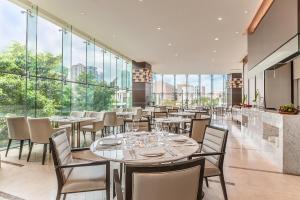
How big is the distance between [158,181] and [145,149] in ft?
3.17

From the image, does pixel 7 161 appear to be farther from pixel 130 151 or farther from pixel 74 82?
pixel 74 82

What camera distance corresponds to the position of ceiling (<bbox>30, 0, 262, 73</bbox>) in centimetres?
575

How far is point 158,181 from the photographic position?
1248mm

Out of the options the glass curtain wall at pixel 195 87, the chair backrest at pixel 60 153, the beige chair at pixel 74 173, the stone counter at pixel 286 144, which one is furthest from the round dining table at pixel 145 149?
the glass curtain wall at pixel 195 87

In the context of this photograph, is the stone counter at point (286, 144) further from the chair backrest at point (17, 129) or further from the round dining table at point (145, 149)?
the chair backrest at point (17, 129)

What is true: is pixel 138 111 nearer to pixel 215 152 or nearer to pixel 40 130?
pixel 40 130

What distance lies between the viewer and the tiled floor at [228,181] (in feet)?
9.95

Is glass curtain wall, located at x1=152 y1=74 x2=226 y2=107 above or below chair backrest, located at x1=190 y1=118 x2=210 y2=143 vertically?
above

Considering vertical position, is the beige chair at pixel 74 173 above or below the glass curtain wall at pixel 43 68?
below

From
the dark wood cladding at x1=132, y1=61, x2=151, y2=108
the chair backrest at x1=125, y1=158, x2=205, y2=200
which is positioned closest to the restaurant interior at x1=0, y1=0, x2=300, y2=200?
the chair backrest at x1=125, y1=158, x2=205, y2=200

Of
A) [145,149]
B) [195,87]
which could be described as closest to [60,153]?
[145,149]

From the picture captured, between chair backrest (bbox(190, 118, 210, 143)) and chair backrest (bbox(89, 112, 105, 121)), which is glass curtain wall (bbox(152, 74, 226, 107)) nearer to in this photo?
chair backrest (bbox(89, 112, 105, 121))

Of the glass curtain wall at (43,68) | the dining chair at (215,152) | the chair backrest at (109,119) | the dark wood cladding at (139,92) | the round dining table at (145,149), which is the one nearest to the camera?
the round dining table at (145,149)

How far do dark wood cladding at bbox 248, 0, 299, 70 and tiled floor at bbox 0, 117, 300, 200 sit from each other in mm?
2479
